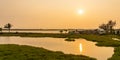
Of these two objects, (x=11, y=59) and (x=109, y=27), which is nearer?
(x=11, y=59)

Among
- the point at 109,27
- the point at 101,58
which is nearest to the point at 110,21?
the point at 109,27

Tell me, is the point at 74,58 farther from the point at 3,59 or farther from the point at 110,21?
the point at 110,21

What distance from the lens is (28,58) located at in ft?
133

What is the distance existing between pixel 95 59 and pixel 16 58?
1272 centimetres

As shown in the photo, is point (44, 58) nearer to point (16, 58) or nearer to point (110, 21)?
point (16, 58)

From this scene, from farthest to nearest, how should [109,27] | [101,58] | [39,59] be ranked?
[109,27], [101,58], [39,59]

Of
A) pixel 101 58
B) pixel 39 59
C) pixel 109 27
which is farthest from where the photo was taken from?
pixel 109 27

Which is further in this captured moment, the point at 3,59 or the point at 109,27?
the point at 109,27

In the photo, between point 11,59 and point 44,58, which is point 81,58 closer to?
point 44,58

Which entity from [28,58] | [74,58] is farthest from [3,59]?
[74,58]

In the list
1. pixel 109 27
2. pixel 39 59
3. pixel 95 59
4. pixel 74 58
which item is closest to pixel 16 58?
pixel 39 59

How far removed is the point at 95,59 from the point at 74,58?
3.51 meters

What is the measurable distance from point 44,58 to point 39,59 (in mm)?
1203

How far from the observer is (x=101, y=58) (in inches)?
1729
